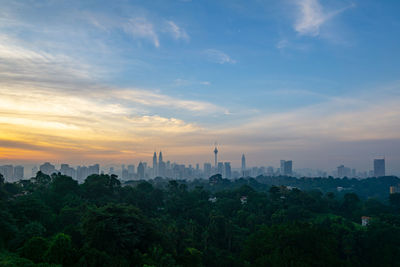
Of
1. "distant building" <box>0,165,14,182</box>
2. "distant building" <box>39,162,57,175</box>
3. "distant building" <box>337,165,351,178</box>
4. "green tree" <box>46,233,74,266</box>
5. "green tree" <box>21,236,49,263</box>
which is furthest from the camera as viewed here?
"distant building" <box>337,165,351,178</box>

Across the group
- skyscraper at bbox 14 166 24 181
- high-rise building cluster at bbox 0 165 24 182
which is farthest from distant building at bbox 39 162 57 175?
high-rise building cluster at bbox 0 165 24 182

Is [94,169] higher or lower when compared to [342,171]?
higher

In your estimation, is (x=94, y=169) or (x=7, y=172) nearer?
(x=7, y=172)

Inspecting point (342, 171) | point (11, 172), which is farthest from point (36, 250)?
point (342, 171)

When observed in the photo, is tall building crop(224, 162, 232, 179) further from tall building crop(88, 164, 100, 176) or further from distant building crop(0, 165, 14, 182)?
distant building crop(0, 165, 14, 182)

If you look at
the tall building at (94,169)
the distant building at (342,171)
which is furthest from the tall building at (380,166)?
the tall building at (94,169)

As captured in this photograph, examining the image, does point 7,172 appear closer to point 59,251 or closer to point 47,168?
point 47,168

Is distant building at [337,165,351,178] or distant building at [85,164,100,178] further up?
distant building at [85,164,100,178]

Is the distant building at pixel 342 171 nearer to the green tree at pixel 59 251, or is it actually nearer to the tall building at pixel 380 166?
the tall building at pixel 380 166

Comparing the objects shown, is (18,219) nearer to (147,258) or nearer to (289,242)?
(147,258)

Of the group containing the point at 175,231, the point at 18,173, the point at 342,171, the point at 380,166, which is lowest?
the point at 342,171
